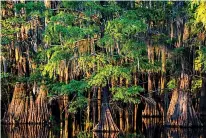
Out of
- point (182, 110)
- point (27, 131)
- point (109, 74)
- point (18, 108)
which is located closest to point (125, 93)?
point (109, 74)

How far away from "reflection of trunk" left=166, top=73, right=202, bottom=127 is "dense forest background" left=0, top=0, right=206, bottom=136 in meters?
0.03

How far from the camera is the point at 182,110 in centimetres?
1653

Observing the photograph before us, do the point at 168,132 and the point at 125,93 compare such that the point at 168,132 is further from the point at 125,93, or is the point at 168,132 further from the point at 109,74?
the point at 109,74

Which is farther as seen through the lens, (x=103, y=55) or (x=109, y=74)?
(x=103, y=55)

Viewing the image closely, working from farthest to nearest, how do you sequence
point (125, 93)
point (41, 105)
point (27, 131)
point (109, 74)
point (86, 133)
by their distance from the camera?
point (41, 105)
point (27, 131)
point (86, 133)
point (125, 93)
point (109, 74)

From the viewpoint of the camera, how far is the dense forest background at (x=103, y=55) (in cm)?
1477

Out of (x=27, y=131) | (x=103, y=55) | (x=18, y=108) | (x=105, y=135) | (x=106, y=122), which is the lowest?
(x=27, y=131)

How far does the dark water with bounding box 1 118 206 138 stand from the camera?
47.5 ft

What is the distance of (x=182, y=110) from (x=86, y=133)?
320 cm

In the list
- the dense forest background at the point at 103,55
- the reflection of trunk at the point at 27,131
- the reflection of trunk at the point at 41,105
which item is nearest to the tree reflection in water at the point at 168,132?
the dense forest background at the point at 103,55

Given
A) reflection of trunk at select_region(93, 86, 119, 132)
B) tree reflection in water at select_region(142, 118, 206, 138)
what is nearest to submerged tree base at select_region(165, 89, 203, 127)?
tree reflection in water at select_region(142, 118, 206, 138)

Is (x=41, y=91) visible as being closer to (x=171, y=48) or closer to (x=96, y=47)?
(x=96, y=47)

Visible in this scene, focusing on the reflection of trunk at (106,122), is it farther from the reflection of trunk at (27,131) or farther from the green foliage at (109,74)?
the reflection of trunk at (27,131)

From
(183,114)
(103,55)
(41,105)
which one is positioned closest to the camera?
(103,55)
